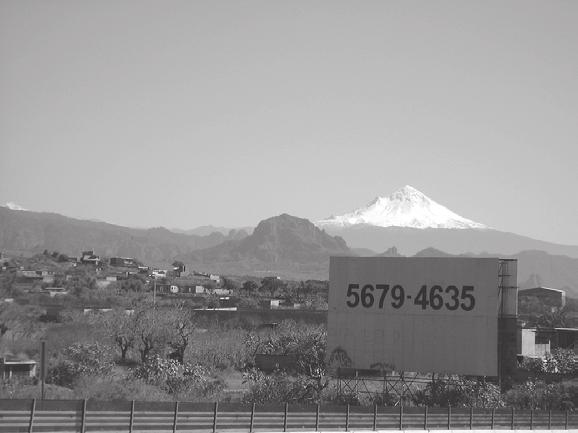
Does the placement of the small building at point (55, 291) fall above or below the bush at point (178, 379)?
above

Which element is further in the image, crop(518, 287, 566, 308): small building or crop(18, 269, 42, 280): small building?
crop(518, 287, 566, 308): small building

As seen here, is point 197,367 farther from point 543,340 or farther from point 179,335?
point 543,340

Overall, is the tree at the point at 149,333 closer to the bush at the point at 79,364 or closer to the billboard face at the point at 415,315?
the bush at the point at 79,364

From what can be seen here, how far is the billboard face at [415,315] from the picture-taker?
5128 cm

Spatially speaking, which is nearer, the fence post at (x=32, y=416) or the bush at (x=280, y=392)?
the fence post at (x=32, y=416)

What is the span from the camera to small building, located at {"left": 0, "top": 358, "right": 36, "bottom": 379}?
51.6 metres

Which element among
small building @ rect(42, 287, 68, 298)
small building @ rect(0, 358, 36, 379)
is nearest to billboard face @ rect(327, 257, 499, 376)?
small building @ rect(0, 358, 36, 379)

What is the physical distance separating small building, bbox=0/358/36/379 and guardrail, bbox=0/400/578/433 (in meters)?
20.1

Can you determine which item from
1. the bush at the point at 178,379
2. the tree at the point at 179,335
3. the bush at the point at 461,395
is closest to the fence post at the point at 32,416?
the bush at the point at 178,379

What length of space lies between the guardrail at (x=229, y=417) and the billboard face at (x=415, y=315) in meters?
7.23

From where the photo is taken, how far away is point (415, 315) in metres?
52.4

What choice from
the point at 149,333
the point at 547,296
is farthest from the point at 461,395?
the point at 547,296

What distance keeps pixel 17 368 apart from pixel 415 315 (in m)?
20.3

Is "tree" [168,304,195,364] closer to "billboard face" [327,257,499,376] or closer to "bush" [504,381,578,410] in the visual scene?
"billboard face" [327,257,499,376]
